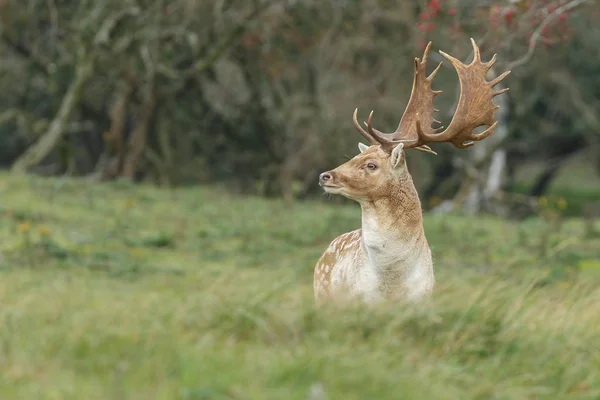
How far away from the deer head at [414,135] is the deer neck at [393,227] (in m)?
0.08

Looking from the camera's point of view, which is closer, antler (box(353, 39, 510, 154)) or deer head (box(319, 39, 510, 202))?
deer head (box(319, 39, 510, 202))

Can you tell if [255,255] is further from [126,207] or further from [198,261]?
[126,207]

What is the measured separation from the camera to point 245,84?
86.6 ft

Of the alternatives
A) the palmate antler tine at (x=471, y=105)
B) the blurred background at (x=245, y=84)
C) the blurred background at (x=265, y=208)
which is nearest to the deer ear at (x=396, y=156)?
the palmate antler tine at (x=471, y=105)

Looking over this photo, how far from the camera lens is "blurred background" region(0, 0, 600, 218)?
2234 cm

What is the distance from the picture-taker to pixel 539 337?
6121 mm

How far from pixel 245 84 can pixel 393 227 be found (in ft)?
62.9

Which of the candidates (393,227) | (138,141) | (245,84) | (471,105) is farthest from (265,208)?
(393,227)

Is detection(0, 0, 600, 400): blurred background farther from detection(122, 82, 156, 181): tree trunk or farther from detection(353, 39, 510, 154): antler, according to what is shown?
detection(353, 39, 510, 154): antler

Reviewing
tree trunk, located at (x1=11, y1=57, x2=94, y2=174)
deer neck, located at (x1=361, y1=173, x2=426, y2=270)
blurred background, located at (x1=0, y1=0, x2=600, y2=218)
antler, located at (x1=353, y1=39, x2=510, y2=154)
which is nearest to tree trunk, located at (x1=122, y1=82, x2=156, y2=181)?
blurred background, located at (x1=0, y1=0, x2=600, y2=218)

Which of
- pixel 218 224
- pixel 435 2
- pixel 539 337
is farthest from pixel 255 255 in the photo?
pixel 539 337

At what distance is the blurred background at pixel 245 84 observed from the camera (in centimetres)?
2234

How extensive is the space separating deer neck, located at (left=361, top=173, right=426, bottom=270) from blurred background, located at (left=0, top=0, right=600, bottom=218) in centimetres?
1294

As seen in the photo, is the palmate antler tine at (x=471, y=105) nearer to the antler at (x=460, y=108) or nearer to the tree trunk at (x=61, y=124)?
the antler at (x=460, y=108)
